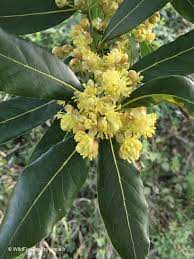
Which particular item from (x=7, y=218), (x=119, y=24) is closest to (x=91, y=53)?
(x=119, y=24)

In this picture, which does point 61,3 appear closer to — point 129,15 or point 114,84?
point 129,15

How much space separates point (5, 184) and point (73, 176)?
4.71ft

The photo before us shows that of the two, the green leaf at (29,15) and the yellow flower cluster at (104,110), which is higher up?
the green leaf at (29,15)

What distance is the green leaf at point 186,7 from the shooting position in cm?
91

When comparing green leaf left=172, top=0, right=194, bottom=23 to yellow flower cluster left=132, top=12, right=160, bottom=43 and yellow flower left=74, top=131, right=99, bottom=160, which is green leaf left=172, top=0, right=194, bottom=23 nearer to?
yellow flower cluster left=132, top=12, right=160, bottom=43

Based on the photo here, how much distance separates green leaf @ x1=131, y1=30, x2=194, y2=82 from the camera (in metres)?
0.85

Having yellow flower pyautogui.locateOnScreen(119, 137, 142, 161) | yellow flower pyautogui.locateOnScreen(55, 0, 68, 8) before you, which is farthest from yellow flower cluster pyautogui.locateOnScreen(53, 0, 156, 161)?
yellow flower pyautogui.locateOnScreen(55, 0, 68, 8)

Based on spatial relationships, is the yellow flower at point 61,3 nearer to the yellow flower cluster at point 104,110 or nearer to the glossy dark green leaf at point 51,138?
the yellow flower cluster at point 104,110

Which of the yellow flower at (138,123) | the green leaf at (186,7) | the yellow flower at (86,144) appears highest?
the green leaf at (186,7)

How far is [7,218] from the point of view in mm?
785

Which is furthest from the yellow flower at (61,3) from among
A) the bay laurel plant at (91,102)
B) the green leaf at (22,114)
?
the green leaf at (22,114)

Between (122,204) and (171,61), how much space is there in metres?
0.29

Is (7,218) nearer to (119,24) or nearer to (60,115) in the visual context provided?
(60,115)

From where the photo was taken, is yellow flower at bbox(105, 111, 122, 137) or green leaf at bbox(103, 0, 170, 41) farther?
green leaf at bbox(103, 0, 170, 41)
